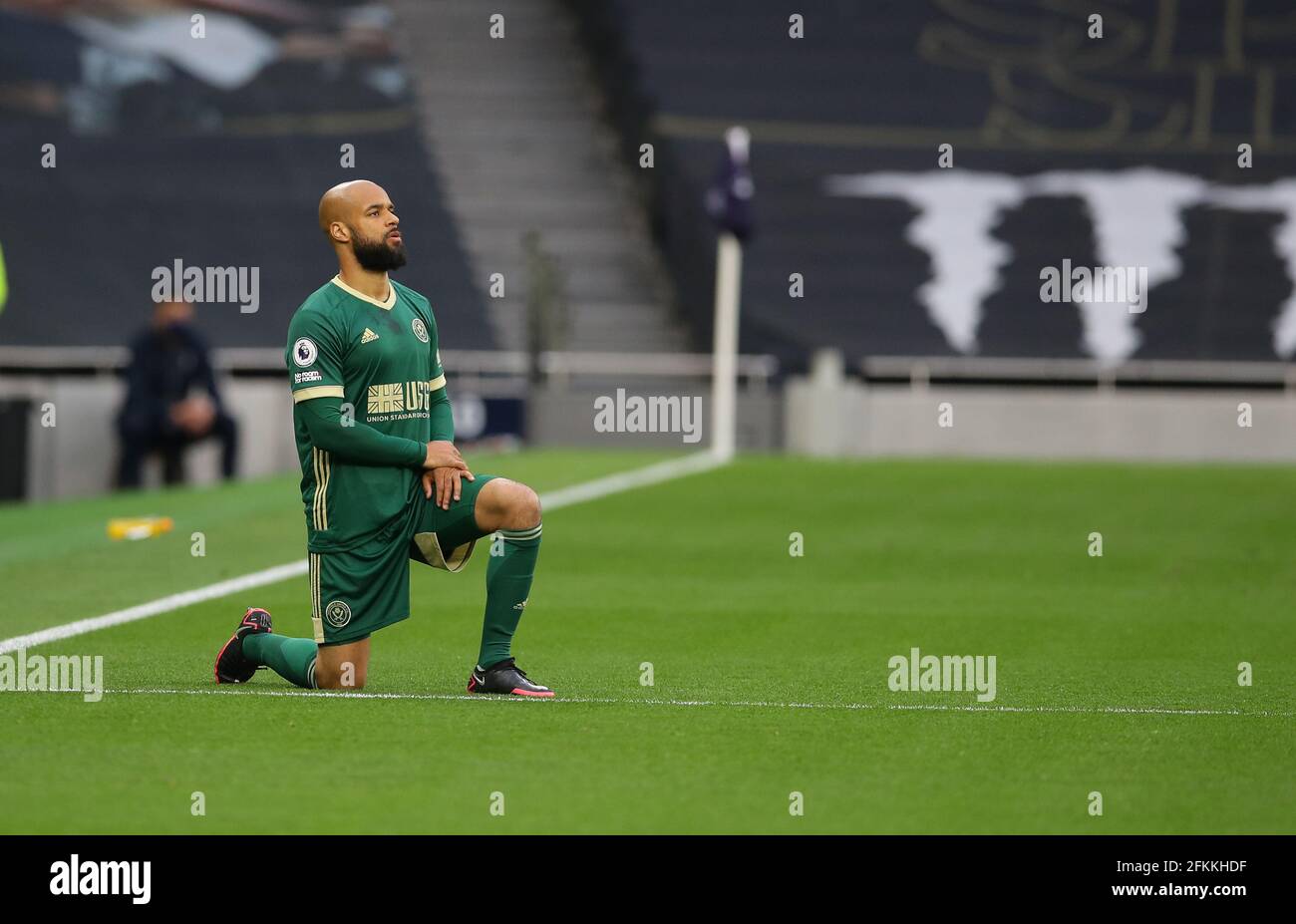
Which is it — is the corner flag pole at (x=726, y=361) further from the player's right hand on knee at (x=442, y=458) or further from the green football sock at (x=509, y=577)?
the player's right hand on knee at (x=442, y=458)

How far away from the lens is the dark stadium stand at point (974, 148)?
1319 inches

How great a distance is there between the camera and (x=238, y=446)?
21.9 meters

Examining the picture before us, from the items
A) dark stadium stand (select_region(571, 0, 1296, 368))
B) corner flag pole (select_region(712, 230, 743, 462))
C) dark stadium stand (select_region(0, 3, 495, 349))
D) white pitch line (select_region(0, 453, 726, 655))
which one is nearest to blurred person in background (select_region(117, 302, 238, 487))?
white pitch line (select_region(0, 453, 726, 655))

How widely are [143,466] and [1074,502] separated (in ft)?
27.1

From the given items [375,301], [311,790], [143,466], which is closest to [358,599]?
[375,301]

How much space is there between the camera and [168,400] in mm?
20156

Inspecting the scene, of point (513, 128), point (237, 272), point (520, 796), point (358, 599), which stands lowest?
point (520, 796)

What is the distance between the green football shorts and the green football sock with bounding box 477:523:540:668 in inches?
5.0

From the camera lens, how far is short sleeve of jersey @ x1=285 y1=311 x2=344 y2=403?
25.3ft

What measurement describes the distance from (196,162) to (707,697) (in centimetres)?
2781

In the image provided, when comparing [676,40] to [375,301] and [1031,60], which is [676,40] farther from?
[375,301]

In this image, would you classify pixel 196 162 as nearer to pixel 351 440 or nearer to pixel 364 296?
pixel 364 296

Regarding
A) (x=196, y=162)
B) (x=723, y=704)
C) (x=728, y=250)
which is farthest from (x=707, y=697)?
(x=196, y=162)

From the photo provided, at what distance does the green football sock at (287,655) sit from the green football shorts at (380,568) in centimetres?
13
